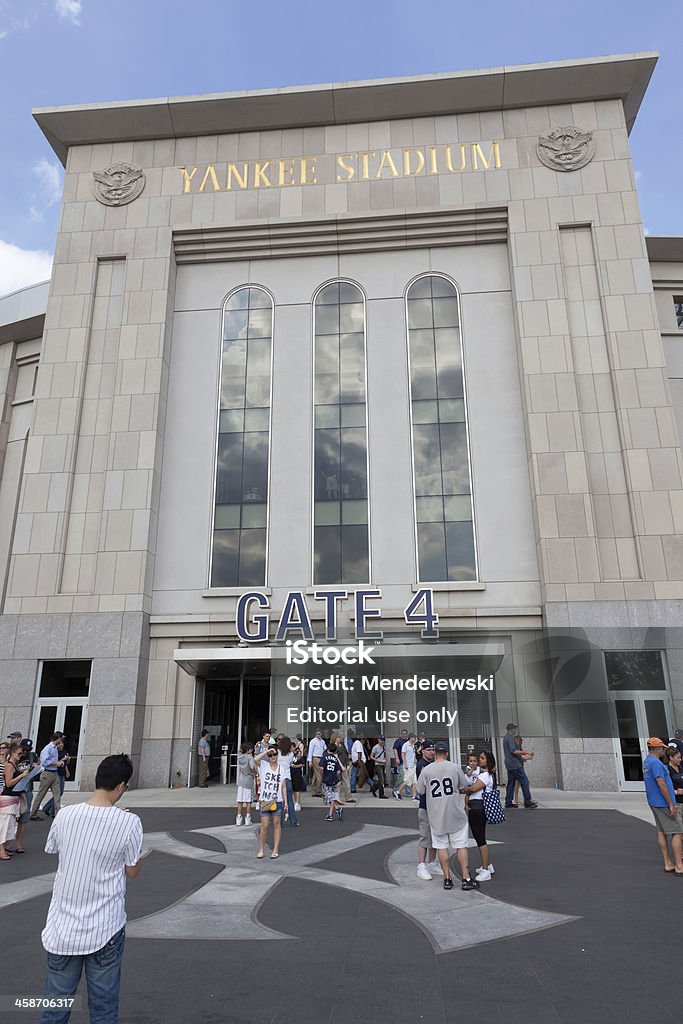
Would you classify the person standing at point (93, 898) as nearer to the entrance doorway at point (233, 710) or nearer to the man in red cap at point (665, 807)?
the man in red cap at point (665, 807)

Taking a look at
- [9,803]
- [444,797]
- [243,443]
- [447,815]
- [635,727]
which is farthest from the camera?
[243,443]

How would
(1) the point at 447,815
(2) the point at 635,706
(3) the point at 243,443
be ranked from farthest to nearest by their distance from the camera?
(3) the point at 243,443 → (2) the point at 635,706 → (1) the point at 447,815

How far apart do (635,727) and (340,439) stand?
13.5 metres

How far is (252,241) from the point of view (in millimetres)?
26859

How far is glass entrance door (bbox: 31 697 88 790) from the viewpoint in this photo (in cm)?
2188

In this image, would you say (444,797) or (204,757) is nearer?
(444,797)

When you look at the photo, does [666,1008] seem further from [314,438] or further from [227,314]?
[227,314]

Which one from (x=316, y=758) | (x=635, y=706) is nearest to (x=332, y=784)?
(x=316, y=758)

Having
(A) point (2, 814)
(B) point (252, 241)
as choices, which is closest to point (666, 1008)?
(A) point (2, 814)

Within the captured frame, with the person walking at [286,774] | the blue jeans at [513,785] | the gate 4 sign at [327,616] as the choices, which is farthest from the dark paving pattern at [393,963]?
the gate 4 sign at [327,616]

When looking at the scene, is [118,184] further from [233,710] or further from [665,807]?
[665,807]

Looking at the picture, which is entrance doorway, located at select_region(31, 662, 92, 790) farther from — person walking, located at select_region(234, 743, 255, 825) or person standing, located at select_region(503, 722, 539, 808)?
person standing, located at select_region(503, 722, 539, 808)

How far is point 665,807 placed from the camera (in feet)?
31.1

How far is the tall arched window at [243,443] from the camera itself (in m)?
23.8
